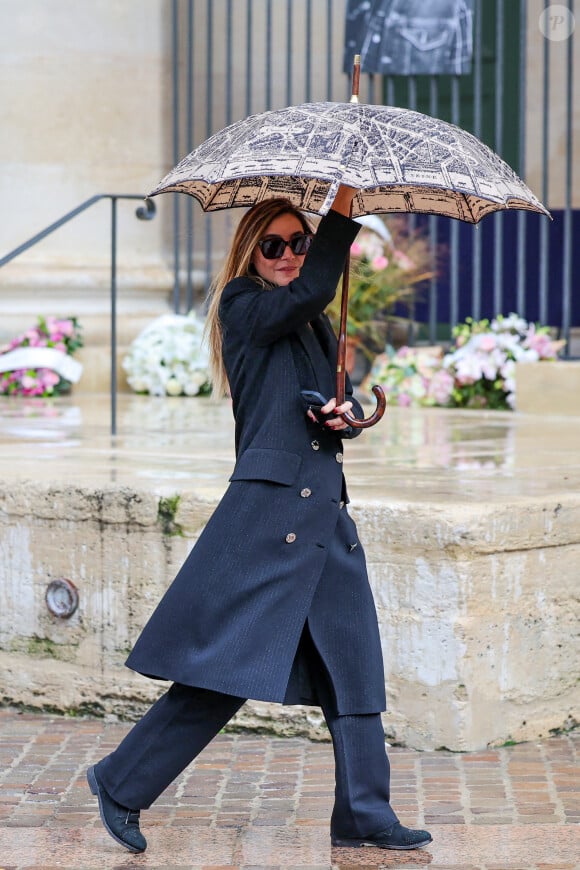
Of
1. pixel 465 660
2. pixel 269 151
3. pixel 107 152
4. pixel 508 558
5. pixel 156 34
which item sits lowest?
pixel 465 660

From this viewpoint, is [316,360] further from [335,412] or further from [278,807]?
[278,807]

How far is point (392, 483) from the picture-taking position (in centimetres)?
516

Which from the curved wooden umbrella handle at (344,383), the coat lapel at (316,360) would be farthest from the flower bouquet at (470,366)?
the curved wooden umbrella handle at (344,383)

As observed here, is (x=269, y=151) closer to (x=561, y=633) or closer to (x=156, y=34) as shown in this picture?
(x=561, y=633)

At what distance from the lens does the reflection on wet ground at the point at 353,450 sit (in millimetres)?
5129

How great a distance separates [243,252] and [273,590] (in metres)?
0.82

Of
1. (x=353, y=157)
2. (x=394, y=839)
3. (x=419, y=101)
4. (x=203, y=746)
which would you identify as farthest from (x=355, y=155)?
(x=419, y=101)

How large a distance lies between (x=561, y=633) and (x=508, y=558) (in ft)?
1.23

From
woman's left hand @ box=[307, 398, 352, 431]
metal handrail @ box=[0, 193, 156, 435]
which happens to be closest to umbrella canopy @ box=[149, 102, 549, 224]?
woman's left hand @ box=[307, 398, 352, 431]

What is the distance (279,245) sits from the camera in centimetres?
358

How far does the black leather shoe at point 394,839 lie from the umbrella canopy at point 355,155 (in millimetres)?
1512

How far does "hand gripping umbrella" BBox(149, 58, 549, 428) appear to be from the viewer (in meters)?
3.21

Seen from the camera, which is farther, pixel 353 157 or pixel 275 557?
pixel 275 557

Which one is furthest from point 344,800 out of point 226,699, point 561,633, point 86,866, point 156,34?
point 156,34
